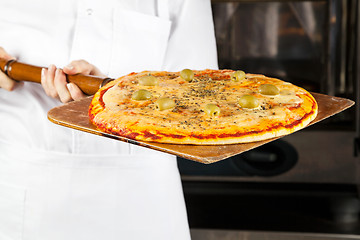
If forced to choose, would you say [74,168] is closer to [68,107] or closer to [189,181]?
[68,107]

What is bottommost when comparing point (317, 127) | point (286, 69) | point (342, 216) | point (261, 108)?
point (342, 216)

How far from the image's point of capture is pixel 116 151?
1208mm

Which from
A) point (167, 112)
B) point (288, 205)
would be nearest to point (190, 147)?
point (167, 112)

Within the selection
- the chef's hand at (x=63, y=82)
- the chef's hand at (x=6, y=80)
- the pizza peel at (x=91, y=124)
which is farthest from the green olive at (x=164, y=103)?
the chef's hand at (x=6, y=80)

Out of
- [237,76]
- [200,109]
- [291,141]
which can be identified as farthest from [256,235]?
[200,109]

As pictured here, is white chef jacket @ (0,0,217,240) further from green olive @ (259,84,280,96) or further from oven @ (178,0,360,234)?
oven @ (178,0,360,234)

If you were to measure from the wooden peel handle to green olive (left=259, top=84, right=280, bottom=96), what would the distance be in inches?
12.1

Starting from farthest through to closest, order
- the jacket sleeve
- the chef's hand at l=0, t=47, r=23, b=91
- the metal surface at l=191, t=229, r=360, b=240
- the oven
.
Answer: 1. the oven
2. the metal surface at l=191, t=229, r=360, b=240
3. the jacket sleeve
4. the chef's hand at l=0, t=47, r=23, b=91

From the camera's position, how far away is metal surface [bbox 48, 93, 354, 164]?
2.27 feet

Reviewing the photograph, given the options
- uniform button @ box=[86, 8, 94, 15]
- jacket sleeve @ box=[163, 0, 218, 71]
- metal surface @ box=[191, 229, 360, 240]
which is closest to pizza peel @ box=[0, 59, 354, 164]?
uniform button @ box=[86, 8, 94, 15]

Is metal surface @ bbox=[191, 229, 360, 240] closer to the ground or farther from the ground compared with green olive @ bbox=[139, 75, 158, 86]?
closer to the ground

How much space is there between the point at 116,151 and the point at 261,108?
482mm

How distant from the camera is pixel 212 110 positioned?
31.3 inches

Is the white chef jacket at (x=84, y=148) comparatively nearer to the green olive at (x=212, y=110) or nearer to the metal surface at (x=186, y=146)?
the metal surface at (x=186, y=146)
